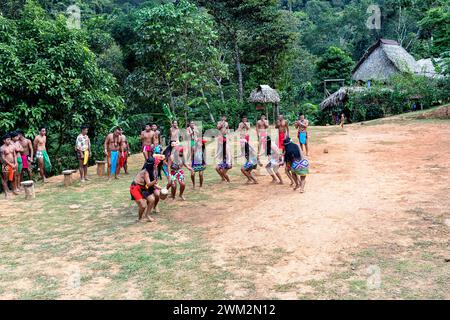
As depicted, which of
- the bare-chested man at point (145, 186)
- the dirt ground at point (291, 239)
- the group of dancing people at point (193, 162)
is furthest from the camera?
the group of dancing people at point (193, 162)

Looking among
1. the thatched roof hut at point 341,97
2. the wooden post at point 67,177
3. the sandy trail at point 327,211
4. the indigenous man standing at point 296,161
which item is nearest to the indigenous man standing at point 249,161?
the sandy trail at point 327,211

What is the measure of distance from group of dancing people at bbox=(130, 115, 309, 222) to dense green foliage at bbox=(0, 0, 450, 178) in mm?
3408

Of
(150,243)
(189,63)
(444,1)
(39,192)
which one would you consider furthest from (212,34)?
(444,1)

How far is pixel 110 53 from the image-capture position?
2342cm

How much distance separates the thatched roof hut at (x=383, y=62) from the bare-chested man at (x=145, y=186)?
2401cm

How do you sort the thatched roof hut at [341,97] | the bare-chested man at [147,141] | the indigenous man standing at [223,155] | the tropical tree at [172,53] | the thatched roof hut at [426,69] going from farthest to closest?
the thatched roof hut at [426,69], the thatched roof hut at [341,97], the tropical tree at [172,53], the bare-chested man at [147,141], the indigenous man standing at [223,155]

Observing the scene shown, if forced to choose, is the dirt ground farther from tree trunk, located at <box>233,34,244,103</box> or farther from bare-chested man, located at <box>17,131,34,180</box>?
tree trunk, located at <box>233,34,244,103</box>

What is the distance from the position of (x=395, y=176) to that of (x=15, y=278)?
27.2ft

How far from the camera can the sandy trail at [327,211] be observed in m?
5.92

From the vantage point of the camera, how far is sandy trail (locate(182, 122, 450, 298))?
5918 millimetres

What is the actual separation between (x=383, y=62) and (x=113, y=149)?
2313cm

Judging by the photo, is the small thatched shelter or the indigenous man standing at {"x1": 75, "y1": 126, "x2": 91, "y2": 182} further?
the small thatched shelter

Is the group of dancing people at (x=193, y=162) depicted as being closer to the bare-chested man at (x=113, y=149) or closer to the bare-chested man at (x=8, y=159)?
the bare-chested man at (x=113, y=149)

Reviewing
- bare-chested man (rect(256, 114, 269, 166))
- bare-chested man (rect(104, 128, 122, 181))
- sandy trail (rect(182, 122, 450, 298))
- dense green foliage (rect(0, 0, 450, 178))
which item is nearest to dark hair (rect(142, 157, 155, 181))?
sandy trail (rect(182, 122, 450, 298))
